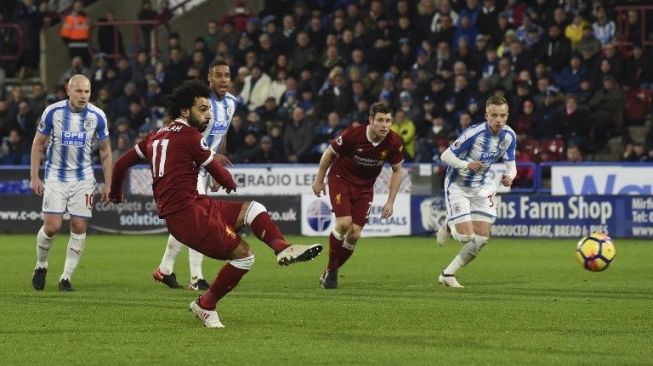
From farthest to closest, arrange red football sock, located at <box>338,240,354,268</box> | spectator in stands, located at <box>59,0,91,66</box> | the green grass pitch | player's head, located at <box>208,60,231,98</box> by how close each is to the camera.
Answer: spectator in stands, located at <box>59,0,91,66</box> < red football sock, located at <box>338,240,354,268</box> < player's head, located at <box>208,60,231,98</box> < the green grass pitch

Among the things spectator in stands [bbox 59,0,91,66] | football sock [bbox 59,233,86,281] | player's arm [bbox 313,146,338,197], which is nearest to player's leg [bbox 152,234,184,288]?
football sock [bbox 59,233,86,281]

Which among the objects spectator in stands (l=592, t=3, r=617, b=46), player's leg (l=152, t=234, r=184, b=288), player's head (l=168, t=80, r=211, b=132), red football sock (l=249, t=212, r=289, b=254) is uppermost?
spectator in stands (l=592, t=3, r=617, b=46)

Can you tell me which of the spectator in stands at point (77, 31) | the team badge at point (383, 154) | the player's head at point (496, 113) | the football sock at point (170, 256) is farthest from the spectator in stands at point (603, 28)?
the football sock at point (170, 256)

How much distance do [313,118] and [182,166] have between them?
16.1 meters

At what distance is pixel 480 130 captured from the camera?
14.6 m

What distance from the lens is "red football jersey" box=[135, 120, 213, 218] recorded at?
10.3 meters

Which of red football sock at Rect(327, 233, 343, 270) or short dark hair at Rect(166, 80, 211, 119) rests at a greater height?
short dark hair at Rect(166, 80, 211, 119)

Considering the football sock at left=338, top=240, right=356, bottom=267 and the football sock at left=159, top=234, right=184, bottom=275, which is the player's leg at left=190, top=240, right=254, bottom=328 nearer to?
the football sock at left=159, top=234, right=184, bottom=275

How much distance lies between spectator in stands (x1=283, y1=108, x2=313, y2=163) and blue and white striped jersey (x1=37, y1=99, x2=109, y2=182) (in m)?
11.8

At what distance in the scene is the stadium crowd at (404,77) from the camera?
24750 mm

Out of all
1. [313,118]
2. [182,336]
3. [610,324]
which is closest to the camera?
[182,336]

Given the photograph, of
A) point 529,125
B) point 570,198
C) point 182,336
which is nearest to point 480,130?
point 182,336

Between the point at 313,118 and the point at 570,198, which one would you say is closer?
the point at 570,198

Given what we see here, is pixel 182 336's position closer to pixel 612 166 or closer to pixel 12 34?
pixel 612 166
